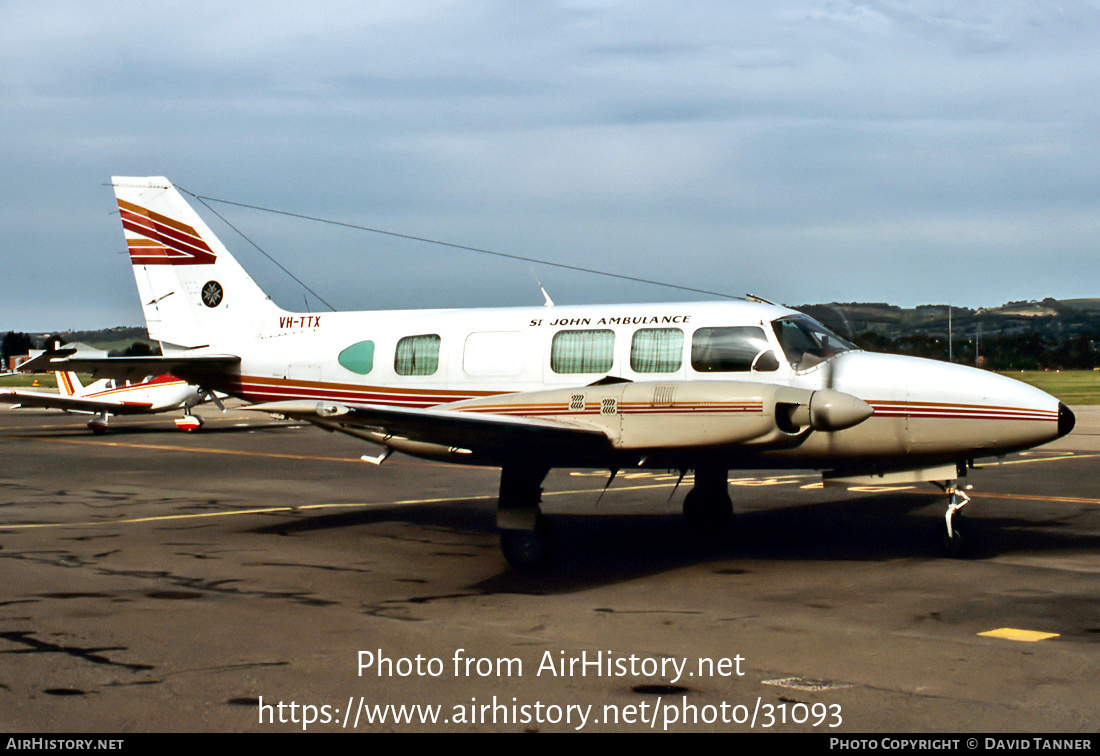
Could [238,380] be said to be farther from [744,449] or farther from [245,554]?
[744,449]

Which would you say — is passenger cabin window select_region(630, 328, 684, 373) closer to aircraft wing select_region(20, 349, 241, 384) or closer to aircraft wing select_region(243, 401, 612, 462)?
aircraft wing select_region(243, 401, 612, 462)

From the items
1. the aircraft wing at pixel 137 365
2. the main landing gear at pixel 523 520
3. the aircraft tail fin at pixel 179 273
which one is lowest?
the main landing gear at pixel 523 520

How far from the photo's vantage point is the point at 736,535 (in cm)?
1342

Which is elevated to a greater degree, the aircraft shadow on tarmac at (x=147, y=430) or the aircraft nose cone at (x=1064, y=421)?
the aircraft nose cone at (x=1064, y=421)

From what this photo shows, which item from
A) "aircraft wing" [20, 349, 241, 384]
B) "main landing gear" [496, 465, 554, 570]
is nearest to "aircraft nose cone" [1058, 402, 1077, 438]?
"main landing gear" [496, 465, 554, 570]

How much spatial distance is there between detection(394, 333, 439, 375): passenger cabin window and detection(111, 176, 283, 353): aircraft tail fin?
2801 mm

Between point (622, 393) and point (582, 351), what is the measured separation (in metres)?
1.91

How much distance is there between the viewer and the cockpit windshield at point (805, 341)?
38.0 ft

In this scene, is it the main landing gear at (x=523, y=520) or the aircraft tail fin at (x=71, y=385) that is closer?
the main landing gear at (x=523, y=520)

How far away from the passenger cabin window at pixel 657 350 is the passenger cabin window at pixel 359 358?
357 cm

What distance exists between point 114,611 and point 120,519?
6407 millimetres

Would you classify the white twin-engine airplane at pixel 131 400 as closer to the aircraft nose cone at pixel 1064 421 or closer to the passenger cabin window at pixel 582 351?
the passenger cabin window at pixel 582 351

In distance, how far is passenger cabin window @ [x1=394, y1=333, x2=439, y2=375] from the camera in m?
13.2

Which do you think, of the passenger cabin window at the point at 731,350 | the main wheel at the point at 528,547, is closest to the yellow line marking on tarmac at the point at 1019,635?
the passenger cabin window at the point at 731,350
